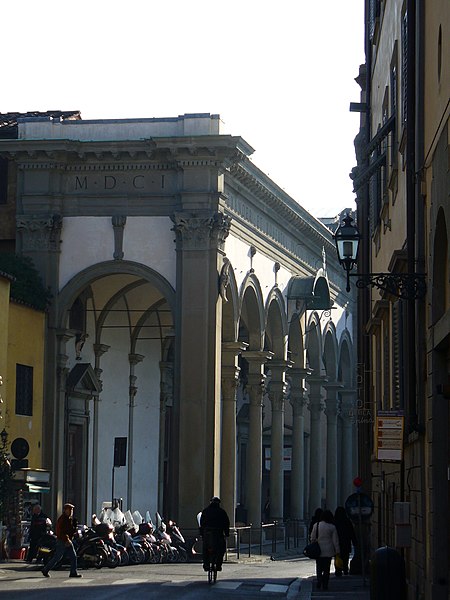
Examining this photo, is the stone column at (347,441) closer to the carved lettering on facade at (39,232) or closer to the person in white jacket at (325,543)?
the carved lettering on facade at (39,232)

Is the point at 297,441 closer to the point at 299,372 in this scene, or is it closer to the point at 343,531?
the point at 299,372

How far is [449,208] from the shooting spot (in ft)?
42.6

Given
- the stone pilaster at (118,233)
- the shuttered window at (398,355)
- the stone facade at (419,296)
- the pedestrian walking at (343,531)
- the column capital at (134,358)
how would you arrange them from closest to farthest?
the stone facade at (419,296) → the shuttered window at (398,355) → the pedestrian walking at (343,531) → the stone pilaster at (118,233) → the column capital at (134,358)

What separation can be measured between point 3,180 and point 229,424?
9.21 metres

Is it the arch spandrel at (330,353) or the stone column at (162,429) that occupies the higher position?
the arch spandrel at (330,353)

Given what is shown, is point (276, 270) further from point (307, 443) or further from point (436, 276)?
point (436, 276)

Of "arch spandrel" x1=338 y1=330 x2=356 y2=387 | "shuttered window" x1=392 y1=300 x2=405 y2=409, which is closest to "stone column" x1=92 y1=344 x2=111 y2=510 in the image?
"arch spandrel" x1=338 y1=330 x2=356 y2=387

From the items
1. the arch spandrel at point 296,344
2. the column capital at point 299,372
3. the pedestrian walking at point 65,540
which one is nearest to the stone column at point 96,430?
the arch spandrel at point 296,344

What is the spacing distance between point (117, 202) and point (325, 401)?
71.9 feet

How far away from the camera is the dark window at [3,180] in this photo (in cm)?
3850

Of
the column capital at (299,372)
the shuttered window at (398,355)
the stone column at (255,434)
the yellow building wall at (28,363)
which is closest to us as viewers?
the shuttered window at (398,355)

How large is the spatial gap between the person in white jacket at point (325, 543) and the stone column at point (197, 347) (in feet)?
34.0

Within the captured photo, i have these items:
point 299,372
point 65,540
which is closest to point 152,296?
point 299,372

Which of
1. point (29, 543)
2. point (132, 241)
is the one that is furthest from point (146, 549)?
point (132, 241)
